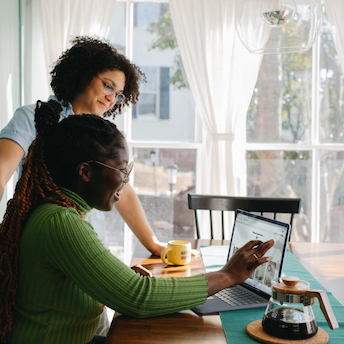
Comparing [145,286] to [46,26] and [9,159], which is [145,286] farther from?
[46,26]

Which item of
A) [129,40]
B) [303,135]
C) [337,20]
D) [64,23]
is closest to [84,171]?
[64,23]

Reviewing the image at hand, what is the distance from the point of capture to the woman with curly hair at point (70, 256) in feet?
3.26

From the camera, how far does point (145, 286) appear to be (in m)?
1.04

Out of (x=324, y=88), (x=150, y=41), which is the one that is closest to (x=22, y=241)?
(x=150, y=41)

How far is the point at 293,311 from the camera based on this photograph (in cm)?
100

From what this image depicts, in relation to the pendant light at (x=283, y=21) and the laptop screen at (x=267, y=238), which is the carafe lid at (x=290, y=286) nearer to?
the laptop screen at (x=267, y=238)

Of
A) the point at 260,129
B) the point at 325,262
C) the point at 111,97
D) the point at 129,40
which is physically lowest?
the point at 325,262

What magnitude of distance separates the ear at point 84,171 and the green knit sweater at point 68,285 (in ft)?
0.35

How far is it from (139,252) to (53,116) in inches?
32.6

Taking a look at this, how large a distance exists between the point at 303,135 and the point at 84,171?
2.62 m

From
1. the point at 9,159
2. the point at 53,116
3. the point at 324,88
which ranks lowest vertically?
the point at 9,159

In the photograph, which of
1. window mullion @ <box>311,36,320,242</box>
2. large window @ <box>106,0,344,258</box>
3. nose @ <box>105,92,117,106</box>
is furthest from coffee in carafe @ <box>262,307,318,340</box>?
window mullion @ <box>311,36,320,242</box>

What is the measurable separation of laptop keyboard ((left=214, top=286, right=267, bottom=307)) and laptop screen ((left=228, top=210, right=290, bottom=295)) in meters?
0.03

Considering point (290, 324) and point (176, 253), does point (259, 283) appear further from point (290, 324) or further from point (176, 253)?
point (176, 253)
